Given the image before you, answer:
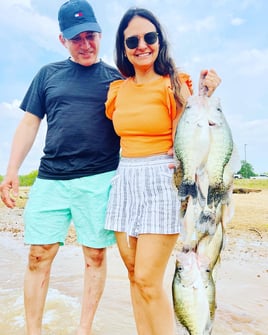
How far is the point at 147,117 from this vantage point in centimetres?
296

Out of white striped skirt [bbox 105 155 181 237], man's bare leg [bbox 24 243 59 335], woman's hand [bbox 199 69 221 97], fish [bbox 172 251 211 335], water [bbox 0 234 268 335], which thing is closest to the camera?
fish [bbox 172 251 211 335]

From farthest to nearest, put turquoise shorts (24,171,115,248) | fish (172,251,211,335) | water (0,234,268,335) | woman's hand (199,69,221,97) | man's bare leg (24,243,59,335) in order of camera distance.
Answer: water (0,234,268,335)
man's bare leg (24,243,59,335)
turquoise shorts (24,171,115,248)
woman's hand (199,69,221,97)
fish (172,251,211,335)

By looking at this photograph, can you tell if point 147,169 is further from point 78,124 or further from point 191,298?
point 191,298

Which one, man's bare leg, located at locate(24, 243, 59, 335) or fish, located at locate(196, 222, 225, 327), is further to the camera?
man's bare leg, located at locate(24, 243, 59, 335)

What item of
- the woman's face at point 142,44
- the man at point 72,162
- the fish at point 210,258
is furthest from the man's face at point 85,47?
the fish at point 210,258

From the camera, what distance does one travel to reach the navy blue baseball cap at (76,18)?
352 centimetres

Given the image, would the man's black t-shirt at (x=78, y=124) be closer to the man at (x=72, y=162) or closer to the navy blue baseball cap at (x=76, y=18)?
the man at (x=72, y=162)

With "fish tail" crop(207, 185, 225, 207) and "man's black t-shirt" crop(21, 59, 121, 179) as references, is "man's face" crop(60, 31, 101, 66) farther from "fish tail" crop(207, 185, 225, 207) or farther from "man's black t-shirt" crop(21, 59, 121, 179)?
"fish tail" crop(207, 185, 225, 207)

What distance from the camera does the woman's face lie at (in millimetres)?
2998

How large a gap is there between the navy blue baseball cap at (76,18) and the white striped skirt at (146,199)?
3.50ft

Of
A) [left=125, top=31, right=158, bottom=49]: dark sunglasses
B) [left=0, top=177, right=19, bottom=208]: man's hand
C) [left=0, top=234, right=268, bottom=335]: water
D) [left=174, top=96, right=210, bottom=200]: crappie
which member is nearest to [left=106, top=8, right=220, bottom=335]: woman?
[left=125, top=31, right=158, bottom=49]: dark sunglasses

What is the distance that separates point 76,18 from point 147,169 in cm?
135

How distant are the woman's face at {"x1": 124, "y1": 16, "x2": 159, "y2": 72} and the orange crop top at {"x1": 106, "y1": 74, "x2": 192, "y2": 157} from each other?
0.14m

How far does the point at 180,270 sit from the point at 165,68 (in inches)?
54.2
